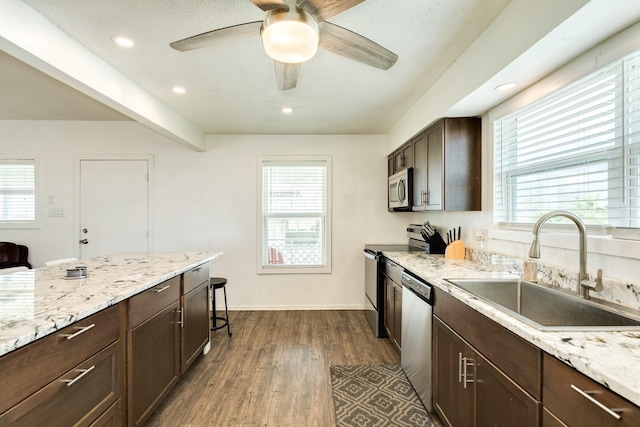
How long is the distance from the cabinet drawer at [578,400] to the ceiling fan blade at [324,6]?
1.54 meters

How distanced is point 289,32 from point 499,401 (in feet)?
5.93

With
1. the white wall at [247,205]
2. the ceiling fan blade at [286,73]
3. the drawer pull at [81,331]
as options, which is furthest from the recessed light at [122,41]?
the white wall at [247,205]

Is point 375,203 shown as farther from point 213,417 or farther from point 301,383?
point 213,417

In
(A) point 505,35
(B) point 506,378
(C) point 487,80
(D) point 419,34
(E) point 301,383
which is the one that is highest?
(D) point 419,34

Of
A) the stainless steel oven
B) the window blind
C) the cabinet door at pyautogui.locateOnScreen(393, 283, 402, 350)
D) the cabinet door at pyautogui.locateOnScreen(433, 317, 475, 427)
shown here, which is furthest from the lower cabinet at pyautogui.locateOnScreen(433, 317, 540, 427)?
the window blind

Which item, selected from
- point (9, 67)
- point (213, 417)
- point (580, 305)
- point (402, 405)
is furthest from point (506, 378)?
point (9, 67)

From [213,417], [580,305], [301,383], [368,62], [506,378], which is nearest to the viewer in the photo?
[506,378]

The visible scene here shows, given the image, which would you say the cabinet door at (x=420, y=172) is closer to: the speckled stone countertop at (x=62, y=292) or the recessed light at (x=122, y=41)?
the speckled stone countertop at (x=62, y=292)

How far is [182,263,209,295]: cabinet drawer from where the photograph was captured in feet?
7.63

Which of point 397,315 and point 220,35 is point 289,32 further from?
point 397,315

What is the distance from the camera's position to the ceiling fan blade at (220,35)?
57.1 inches

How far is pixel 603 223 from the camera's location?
1531 mm

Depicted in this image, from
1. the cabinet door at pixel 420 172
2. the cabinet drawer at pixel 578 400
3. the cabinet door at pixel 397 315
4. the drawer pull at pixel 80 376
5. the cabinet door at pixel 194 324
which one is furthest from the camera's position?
the cabinet door at pixel 420 172

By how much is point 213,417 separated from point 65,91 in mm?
3356
